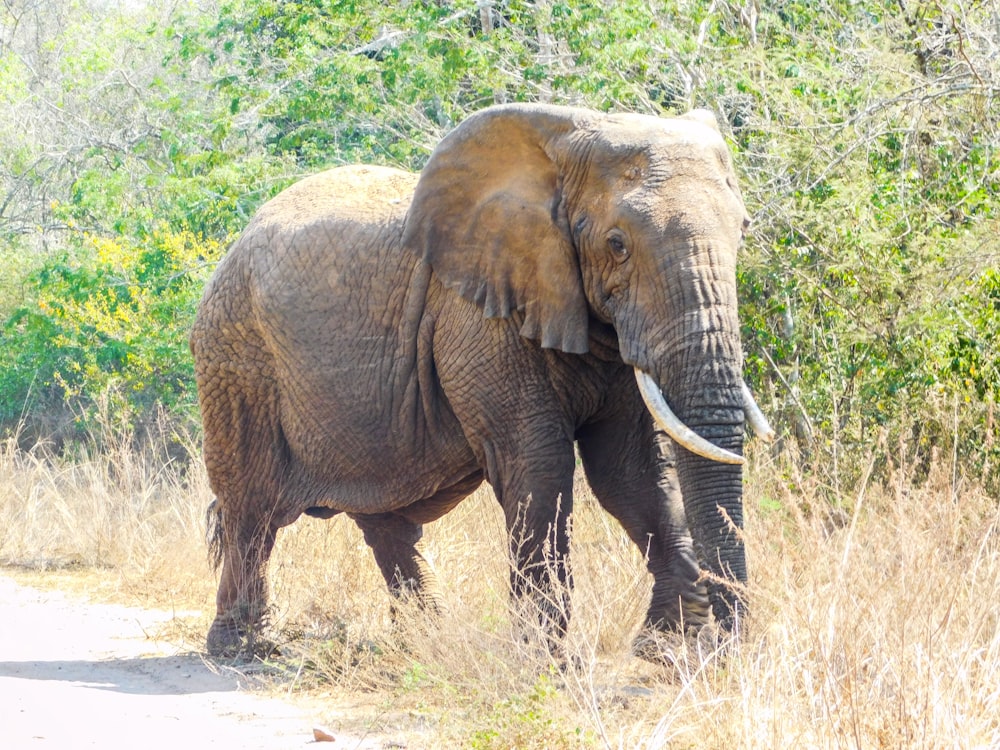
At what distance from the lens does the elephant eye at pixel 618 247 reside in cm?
640

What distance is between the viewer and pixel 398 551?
337 inches

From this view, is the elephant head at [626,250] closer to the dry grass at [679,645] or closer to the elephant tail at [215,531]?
the dry grass at [679,645]

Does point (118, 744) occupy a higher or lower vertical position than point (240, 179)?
lower

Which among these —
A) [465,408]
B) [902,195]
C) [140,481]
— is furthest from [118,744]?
[140,481]

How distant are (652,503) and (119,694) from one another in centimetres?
260

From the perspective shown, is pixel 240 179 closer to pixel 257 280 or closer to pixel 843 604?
pixel 257 280

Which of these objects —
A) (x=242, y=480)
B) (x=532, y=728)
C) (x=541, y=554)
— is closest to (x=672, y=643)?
(x=541, y=554)

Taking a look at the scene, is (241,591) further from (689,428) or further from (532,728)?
(532,728)

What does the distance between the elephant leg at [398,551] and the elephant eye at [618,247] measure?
2559 millimetres

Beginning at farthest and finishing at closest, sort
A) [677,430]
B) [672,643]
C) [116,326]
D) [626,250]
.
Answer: [116,326] → [672,643] → [626,250] → [677,430]

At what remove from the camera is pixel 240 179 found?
1329 cm

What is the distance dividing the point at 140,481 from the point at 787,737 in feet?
30.7

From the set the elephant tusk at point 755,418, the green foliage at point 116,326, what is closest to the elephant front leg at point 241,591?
the elephant tusk at point 755,418

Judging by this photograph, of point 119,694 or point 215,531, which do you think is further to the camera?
point 215,531
